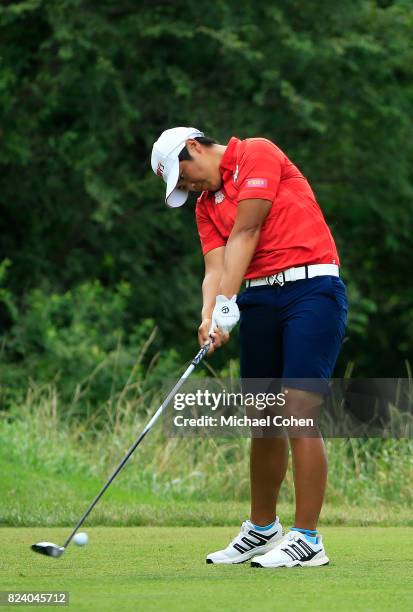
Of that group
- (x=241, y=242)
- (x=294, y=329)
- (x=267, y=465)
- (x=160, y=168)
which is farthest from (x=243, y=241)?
(x=267, y=465)

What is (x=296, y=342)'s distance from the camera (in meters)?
5.90

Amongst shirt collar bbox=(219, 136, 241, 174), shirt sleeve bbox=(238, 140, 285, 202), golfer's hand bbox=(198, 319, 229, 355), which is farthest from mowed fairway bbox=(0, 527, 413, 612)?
shirt collar bbox=(219, 136, 241, 174)

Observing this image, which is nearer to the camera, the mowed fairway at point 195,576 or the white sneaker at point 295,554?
the mowed fairway at point 195,576

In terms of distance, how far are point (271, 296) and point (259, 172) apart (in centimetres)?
56

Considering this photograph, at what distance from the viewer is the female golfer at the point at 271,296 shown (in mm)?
5891

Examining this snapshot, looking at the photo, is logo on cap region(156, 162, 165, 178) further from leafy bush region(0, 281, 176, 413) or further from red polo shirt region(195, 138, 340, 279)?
leafy bush region(0, 281, 176, 413)

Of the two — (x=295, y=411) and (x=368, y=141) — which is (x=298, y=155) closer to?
(x=368, y=141)

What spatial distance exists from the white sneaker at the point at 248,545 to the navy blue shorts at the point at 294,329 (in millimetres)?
720

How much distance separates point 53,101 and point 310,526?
13319mm

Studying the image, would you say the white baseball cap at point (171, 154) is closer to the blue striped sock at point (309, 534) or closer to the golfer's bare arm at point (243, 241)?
the golfer's bare arm at point (243, 241)

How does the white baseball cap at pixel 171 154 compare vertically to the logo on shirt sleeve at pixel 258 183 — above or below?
above

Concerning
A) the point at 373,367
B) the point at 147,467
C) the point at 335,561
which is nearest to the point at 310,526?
the point at 335,561

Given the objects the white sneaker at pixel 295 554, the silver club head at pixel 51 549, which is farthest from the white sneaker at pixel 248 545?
the silver club head at pixel 51 549

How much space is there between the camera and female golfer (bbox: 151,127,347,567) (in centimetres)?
589
